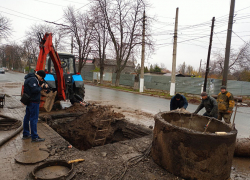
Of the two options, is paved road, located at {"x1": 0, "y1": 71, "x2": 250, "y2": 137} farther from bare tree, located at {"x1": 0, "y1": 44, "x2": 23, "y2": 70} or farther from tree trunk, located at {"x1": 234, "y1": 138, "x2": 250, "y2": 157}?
bare tree, located at {"x1": 0, "y1": 44, "x2": 23, "y2": 70}

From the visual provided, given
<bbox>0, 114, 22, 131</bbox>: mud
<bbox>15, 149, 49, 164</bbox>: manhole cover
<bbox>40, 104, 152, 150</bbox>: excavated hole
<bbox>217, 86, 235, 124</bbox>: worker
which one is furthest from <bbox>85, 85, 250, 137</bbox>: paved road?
<bbox>0, 114, 22, 131</bbox>: mud

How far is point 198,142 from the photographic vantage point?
2871 millimetres

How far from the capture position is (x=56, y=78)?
8398mm

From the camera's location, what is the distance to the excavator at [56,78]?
6.27 meters

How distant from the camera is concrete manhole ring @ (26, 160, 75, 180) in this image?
2.76 meters

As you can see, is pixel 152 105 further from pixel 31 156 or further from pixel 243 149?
pixel 31 156

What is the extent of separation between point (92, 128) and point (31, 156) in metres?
2.85

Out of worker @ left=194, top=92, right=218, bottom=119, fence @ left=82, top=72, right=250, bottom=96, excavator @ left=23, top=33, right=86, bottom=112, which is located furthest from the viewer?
fence @ left=82, top=72, right=250, bottom=96

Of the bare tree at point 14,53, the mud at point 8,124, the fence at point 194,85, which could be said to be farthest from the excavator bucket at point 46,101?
the bare tree at point 14,53

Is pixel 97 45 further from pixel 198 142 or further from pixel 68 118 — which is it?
pixel 198 142

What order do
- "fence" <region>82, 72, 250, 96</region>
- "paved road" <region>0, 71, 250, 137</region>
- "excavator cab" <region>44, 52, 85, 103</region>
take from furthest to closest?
"fence" <region>82, 72, 250, 96</region> → "excavator cab" <region>44, 52, 85, 103</region> → "paved road" <region>0, 71, 250, 137</region>

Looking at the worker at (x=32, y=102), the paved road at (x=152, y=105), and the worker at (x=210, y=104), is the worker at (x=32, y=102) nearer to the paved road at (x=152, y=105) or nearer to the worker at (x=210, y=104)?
the worker at (x=210, y=104)

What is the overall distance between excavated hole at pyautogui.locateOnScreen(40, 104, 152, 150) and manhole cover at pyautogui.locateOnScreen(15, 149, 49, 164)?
2246 millimetres

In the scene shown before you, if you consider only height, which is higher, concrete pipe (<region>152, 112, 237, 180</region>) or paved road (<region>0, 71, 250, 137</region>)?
concrete pipe (<region>152, 112, 237, 180</region>)
